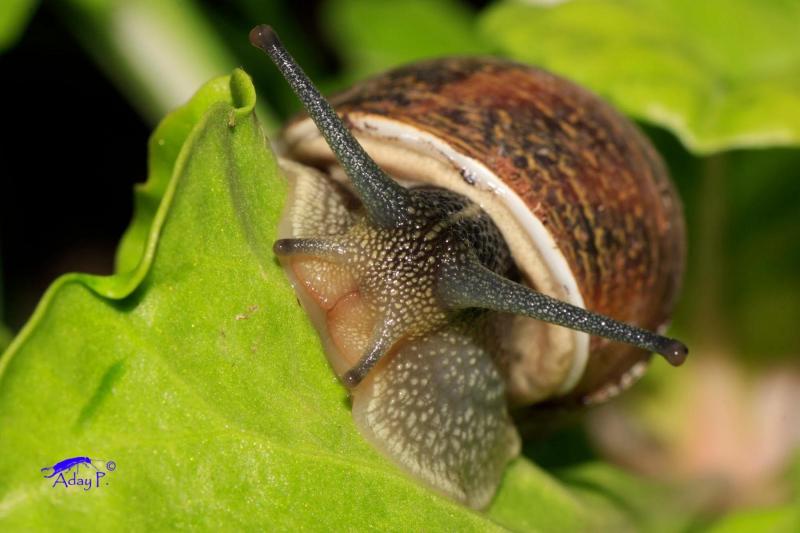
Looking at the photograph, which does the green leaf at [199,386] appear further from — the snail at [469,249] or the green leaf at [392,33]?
the green leaf at [392,33]

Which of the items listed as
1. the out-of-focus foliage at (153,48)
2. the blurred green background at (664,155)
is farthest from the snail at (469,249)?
the out-of-focus foliage at (153,48)

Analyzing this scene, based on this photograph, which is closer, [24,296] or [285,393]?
[285,393]

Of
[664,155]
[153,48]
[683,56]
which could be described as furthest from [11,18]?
[664,155]

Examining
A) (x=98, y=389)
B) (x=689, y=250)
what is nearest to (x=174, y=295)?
(x=98, y=389)

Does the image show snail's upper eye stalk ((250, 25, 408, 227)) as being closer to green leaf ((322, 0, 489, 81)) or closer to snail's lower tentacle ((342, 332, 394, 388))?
snail's lower tentacle ((342, 332, 394, 388))

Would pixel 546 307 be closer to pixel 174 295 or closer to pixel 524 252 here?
pixel 524 252

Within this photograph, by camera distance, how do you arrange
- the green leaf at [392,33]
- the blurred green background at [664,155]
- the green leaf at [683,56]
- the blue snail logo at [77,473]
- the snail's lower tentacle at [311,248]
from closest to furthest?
the blue snail logo at [77,473]
the snail's lower tentacle at [311,248]
the green leaf at [683,56]
the blurred green background at [664,155]
the green leaf at [392,33]

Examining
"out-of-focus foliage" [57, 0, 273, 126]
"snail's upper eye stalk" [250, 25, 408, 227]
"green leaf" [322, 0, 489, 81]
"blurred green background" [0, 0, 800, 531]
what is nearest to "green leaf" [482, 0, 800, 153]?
"blurred green background" [0, 0, 800, 531]

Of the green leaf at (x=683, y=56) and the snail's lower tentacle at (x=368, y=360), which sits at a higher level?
the snail's lower tentacle at (x=368, y=360)
